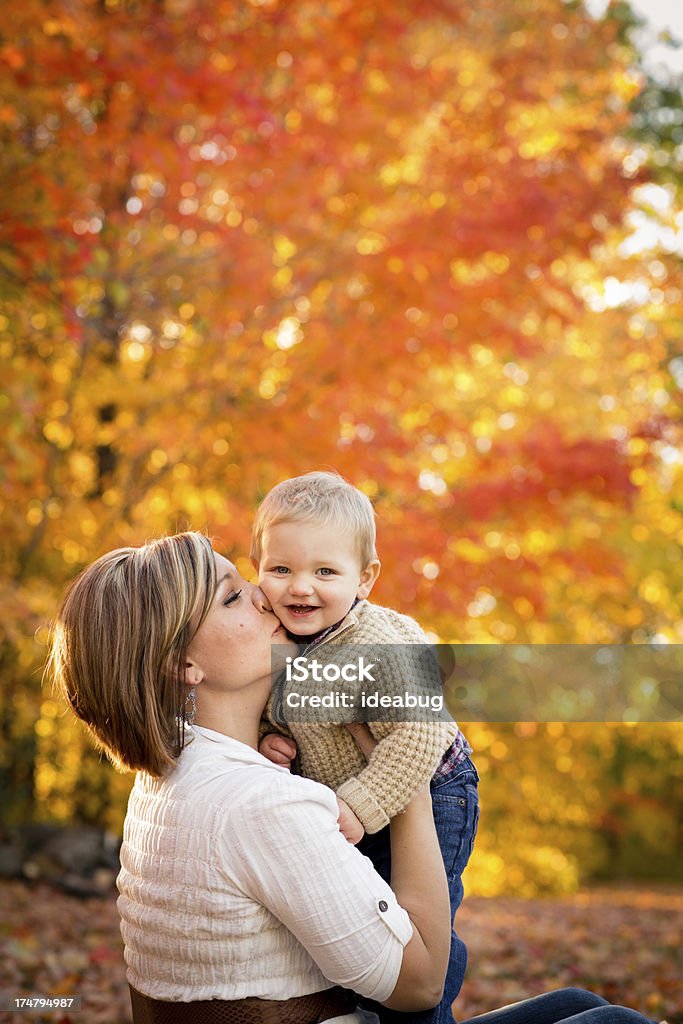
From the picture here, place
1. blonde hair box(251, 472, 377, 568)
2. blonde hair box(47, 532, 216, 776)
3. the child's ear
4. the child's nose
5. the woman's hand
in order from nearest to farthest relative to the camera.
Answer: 1. blonde hair box(47, 532, 216, 776)
2. the woman's hand
3. the child's nose
4. blonde hair box(251, 472, 377, 568)
5. the child's ear

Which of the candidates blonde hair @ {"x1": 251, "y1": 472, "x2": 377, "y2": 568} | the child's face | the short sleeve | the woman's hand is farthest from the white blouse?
blonde hair @ {"x1": 251, "y1": 472, "x2": 377, "y2": 568}

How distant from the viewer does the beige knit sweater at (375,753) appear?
1.93 metres

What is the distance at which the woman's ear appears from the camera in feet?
6.38

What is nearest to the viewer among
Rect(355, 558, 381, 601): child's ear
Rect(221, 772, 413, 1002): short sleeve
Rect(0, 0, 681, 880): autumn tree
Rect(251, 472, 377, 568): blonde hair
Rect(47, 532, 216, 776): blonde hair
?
Rect(221, 772, 413, 1002): short sleeve

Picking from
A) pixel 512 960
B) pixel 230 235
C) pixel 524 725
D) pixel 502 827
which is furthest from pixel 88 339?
pixel 502 827

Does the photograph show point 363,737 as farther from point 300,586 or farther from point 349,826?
point 300,586

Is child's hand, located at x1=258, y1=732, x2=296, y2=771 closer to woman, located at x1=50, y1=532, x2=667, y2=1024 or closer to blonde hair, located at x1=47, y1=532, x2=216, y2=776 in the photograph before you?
woman, located at x1=50, y1=532, x2=667, y2=1024

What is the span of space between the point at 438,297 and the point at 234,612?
4382 millimetres

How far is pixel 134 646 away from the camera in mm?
1880

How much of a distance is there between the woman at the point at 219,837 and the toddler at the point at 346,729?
80 millimetres

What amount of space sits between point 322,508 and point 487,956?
184 inches

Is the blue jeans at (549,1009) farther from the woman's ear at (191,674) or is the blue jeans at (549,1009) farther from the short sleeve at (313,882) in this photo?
the woman's ear at (191,674)

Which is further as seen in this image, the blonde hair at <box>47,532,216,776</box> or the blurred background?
the blurred background

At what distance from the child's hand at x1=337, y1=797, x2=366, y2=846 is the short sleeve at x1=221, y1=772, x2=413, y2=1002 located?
111 mm
